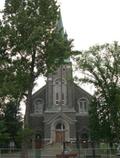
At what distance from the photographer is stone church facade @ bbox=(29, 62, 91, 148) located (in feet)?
223

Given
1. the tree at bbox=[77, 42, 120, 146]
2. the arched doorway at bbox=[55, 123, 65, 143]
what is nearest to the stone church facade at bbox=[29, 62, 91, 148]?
the arched doorway at bbox=[55, 123, 65, 143]

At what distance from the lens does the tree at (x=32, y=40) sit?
2898 centimetres

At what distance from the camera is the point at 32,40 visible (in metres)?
28.6

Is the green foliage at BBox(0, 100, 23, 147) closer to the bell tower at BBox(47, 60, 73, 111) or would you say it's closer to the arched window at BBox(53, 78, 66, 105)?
the bell tower at BBox(47, 60, 73, 111)

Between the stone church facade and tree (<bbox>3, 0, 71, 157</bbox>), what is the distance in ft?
119

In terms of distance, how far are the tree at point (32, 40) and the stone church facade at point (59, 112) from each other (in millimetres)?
36350

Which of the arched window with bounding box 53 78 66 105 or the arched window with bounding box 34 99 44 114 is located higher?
the arched window with bounding box 53 78 66 105

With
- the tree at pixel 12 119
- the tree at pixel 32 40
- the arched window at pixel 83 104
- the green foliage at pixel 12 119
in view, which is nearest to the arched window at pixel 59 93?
the arched window at pixel 83 104

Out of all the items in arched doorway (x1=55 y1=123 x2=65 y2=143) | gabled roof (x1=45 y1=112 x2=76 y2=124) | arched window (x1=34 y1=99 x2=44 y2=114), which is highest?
arched window (x1=34 y1=99 x2=44 y2=114)

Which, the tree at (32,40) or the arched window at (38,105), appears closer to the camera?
the tree at (32,40)

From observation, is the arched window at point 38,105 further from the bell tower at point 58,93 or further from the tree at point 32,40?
the tree at point 32,40

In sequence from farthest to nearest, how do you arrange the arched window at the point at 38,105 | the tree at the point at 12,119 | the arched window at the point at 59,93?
the arched window at the point at 38,105 < the arched window at the point at 59,93 < the tree at the point at 12,119

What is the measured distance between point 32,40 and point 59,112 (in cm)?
4068

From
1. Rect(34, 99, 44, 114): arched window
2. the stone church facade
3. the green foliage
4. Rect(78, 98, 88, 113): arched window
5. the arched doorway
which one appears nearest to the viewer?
the green foliage
